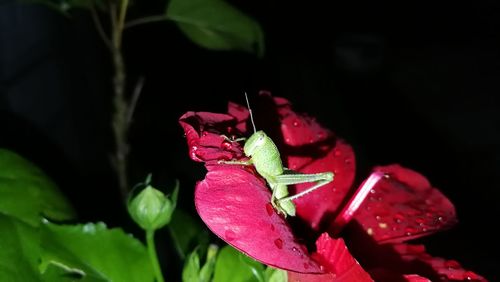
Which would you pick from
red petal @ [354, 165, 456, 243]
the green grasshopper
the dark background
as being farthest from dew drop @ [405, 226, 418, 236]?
the dark background

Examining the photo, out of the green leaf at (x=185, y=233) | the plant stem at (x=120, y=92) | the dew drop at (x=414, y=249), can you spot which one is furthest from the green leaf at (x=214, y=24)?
the dew drop at (x=414, y=249)

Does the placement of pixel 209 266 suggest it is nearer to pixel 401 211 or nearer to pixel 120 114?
pixel 401 211

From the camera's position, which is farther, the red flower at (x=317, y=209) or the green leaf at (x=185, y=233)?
the green leaf at (x=185, y=233)

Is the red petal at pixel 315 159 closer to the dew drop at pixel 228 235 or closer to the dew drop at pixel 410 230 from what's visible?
the dew drop at pixel 410 230

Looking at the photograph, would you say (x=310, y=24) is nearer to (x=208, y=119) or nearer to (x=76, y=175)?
(x=76, y=175)

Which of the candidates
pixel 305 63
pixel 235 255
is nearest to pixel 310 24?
pixel 305 63

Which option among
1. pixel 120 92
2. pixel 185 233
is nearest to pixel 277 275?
pixel 185 233
